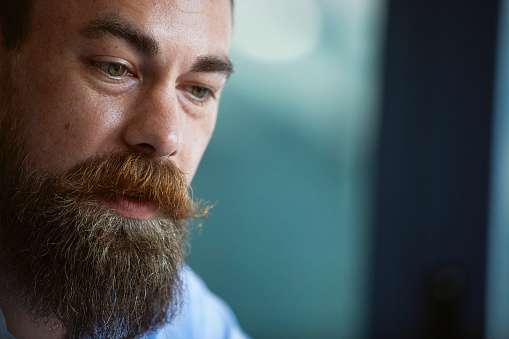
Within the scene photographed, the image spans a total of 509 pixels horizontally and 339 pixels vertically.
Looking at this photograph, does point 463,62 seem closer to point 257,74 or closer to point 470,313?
point 257,74

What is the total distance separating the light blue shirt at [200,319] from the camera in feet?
3.41

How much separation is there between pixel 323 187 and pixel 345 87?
0.43 meters

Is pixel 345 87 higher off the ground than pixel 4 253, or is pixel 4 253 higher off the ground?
pixel 345 87

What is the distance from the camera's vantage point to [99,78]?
28.0 inches

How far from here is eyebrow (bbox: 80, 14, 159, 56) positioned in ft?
2.26

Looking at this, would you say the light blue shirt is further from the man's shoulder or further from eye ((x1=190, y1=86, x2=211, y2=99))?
eye ((x1=190, y1=86, x2=211, y2=99))

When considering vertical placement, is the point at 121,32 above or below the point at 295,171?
above

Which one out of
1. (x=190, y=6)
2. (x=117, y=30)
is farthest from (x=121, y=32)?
(x=190, y=6)

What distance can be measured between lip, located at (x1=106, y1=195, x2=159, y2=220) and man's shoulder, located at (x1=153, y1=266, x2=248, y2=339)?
30 centimetres

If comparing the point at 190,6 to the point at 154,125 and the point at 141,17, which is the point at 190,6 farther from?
the point at 154,125

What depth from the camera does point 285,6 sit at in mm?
1700

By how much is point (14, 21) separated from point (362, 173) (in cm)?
147

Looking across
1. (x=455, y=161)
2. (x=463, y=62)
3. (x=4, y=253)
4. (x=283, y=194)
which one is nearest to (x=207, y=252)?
(x=283, y=194)

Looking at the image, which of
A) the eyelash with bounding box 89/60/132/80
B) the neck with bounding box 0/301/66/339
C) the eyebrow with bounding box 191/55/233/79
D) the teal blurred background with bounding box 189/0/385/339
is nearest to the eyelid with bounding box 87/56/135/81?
the eyelash with bounding box 89/60/132/80
